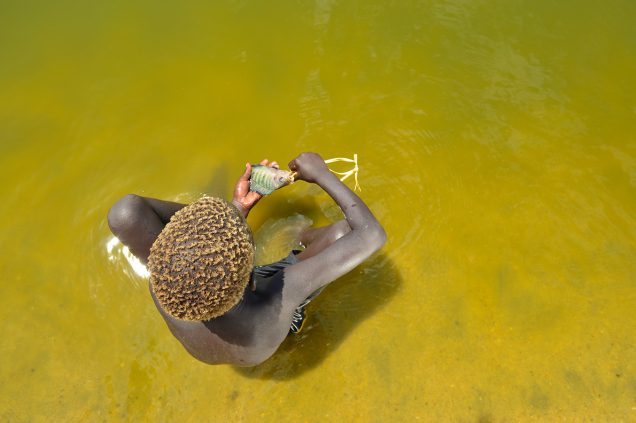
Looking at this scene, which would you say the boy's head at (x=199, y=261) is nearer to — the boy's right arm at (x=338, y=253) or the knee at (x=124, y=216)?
the boy's right arm at (x=338, y=253)

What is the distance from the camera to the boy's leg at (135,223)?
1700 mm

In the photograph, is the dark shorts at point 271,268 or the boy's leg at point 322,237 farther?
the boy's leg at point 322,237

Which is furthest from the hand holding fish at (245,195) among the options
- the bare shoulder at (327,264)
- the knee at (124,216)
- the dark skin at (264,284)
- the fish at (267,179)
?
the bare shoulder at (327,264)

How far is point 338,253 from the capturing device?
5.18 feet

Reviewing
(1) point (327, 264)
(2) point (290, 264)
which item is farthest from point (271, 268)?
(1) point (327, 264)

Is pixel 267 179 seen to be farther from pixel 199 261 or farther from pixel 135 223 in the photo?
pixel 199 261

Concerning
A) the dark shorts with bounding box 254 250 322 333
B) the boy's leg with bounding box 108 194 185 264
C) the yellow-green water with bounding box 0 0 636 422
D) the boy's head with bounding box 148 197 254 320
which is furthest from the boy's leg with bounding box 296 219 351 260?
the boy's head with bounding box 148 197 254 320

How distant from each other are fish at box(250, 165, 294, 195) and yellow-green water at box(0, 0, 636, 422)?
0.30m

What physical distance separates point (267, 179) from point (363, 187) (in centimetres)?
55

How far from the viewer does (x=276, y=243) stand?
2.29m

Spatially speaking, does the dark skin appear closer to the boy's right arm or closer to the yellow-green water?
the boy's right arm

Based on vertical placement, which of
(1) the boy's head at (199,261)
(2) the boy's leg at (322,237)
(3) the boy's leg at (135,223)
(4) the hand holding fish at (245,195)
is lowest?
(2) the boy's leg at (322,237)

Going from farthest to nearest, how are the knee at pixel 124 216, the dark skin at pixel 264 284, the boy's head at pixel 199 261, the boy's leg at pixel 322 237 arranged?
the boy's leg at pixel 322 237 < the knee at pixel 124 216 < the dark skin at pixel 264 284 < the boy's head at pixel 199 261

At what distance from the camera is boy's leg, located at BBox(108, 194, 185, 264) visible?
170cm
